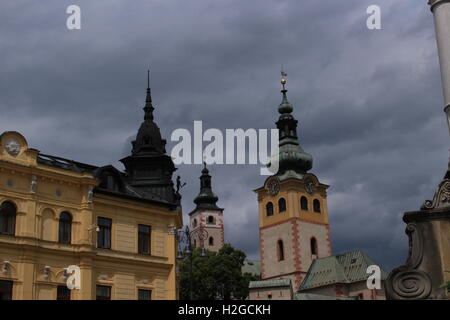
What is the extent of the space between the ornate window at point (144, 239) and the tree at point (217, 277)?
110 ft

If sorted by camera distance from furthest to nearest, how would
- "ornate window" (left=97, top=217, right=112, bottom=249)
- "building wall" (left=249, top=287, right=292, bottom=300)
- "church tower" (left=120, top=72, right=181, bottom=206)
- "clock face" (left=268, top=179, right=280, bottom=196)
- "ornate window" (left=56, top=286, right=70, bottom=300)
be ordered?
"clock face" (left=268, top=179, right=280, bottom=196)
"building wall" (left=249, top=287, right=292, bottom=300)
"church tower" (left=120, top=72, right=181, bottom=206)
"ornate window" (left=97, top=217, right=112, bottom=249)
"ornate window" (left=56, top=286, right=70, bottom=300)

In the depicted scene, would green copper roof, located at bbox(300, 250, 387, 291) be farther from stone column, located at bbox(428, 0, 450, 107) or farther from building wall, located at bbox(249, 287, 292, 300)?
stone column, located at bbox(428, 0, 450, 107)

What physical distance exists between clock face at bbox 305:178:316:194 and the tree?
1978 cm

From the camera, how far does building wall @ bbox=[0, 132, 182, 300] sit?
3197 centimetres

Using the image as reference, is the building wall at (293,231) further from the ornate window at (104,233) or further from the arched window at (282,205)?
the ornate window at (104,233)

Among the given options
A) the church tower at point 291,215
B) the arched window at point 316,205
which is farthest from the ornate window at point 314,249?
the arched window at point 316,205

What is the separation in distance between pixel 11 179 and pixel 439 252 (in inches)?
972

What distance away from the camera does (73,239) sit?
1356 inches

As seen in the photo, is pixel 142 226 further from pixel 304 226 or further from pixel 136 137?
pixel 304 226

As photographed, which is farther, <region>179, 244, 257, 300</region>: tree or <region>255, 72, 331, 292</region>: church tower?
<region>255, 72, 331, 292</region>: church tower

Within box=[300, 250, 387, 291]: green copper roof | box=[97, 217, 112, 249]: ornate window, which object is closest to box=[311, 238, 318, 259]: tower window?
box=[300, 250, 387, 291]: green copper roof

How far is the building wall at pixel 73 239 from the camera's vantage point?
32.0 m

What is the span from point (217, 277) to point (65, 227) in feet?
134
